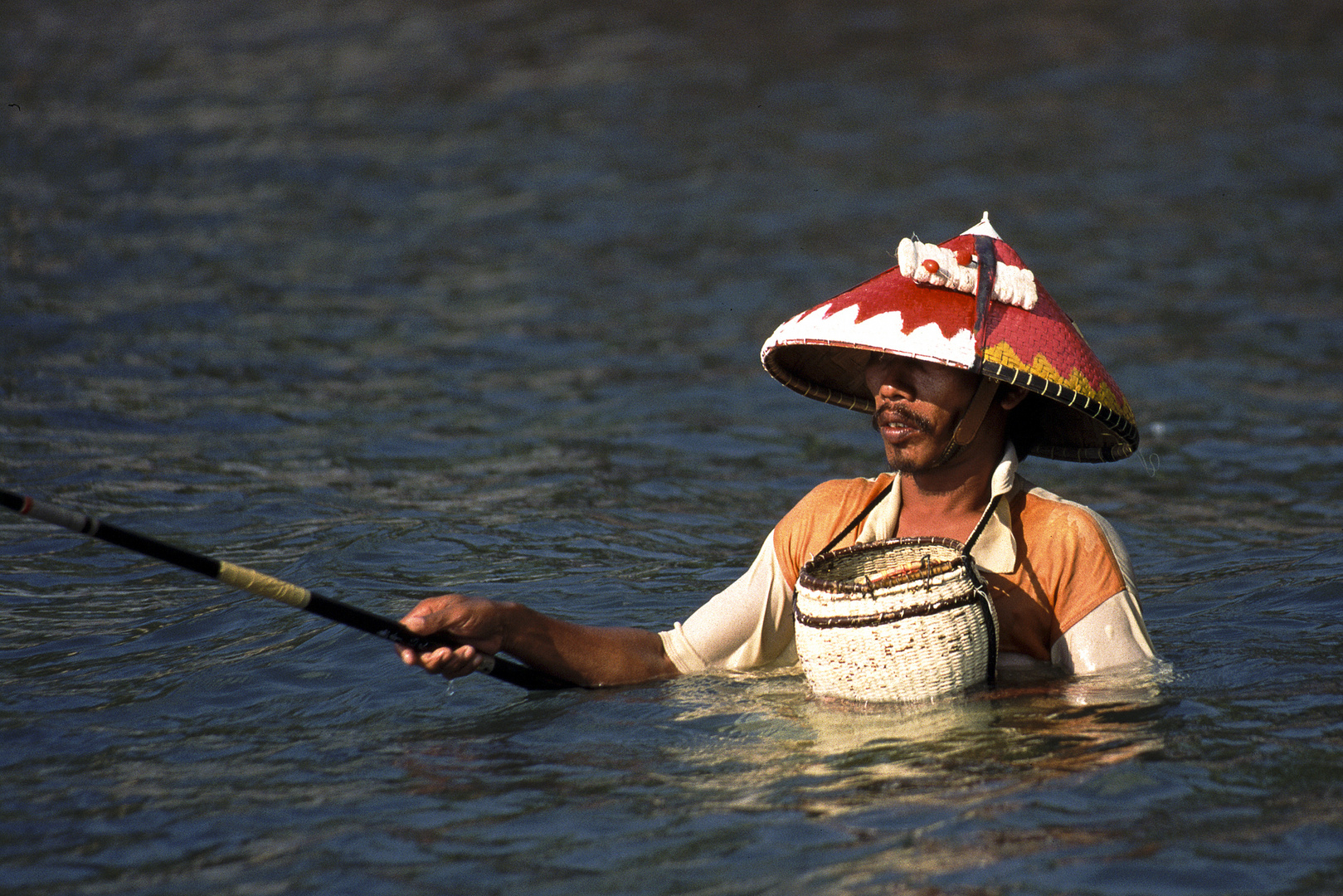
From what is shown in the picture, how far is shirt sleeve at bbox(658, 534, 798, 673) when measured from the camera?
448 cm

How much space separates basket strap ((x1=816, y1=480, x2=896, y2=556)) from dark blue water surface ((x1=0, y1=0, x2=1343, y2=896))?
1.46ft

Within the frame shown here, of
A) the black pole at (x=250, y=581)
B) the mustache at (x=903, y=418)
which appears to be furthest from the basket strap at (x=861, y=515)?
the black pole at (x=250, y=581)

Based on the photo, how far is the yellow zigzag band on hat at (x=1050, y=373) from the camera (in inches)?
157

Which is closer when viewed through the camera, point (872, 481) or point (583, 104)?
point (872, 481)

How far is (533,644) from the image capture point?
4359 millimetres

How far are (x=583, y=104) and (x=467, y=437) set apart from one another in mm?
9917

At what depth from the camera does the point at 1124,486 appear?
26.5 feet

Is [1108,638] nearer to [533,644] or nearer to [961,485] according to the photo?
[961,485]

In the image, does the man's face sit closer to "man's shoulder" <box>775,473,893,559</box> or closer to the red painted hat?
the red painted hat

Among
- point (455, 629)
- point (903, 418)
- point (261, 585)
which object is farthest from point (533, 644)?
point (903, 418)

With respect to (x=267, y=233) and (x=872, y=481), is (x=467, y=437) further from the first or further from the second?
(x=267, y=233)

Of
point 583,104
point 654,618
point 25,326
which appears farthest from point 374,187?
point 654,618

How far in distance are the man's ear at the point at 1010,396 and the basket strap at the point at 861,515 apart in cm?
37

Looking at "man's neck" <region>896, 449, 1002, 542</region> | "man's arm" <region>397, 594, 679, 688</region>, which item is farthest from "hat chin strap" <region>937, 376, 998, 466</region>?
"man's arm" <region>397, 594, 679, 688</region>
